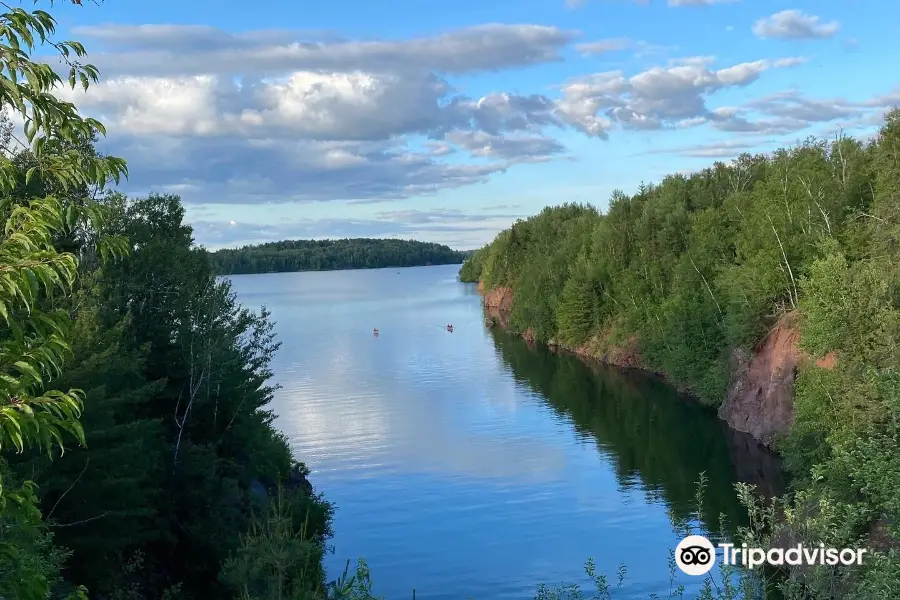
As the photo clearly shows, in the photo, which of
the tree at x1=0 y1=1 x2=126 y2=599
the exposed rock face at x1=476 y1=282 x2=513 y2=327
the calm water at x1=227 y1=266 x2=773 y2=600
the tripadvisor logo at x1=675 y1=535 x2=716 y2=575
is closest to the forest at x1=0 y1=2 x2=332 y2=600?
the tree at x1=0 y1=1 x2=126 y2=599

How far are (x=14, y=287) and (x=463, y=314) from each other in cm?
11833

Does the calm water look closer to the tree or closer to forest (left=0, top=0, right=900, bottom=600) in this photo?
forest (left=0, top=0, right=900, bottom=600)

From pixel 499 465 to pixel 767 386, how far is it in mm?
16942

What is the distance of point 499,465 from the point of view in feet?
133

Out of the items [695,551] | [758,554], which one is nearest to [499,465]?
Answer: [695,551]

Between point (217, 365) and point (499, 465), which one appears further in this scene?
point (499, 465)

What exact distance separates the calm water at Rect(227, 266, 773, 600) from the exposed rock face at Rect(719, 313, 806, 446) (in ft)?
5.64

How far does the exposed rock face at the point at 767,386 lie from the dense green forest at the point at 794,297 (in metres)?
1.26

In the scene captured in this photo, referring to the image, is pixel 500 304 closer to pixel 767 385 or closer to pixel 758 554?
pixel 767 385

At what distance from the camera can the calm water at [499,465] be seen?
28672 mm

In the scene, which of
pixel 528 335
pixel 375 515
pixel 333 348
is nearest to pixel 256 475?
pixel 375 515

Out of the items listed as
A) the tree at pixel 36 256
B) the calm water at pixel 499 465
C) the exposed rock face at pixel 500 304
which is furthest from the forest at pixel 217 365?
the exposed rock face at pixel 500 304

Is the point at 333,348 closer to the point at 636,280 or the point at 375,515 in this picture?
the point at 636,280

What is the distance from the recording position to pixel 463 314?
404 feet
